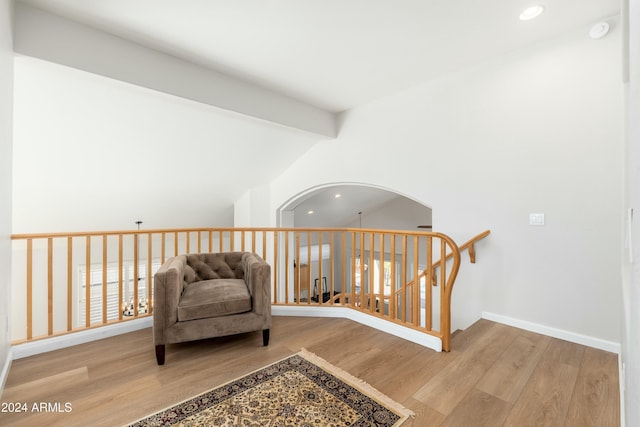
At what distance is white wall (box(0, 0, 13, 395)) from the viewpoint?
5.77 ft

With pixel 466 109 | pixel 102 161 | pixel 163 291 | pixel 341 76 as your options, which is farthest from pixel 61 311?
pixel 466 109

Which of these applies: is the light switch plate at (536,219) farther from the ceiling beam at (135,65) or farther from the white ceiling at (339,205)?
the white ceiling at (339,205)

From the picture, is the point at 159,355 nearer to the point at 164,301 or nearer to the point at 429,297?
the point at 164,301

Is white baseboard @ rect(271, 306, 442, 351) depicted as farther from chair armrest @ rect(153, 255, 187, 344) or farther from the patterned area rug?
chair armrest @ rect(153, 255, 187, 344)

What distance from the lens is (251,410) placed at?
166 cm

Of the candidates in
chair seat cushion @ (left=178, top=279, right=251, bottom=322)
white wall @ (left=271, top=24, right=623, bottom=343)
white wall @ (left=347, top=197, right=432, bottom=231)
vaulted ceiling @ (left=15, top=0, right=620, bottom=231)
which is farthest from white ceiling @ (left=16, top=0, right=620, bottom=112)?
white wall @ (left=347, top=197, right=432, bottom=231)

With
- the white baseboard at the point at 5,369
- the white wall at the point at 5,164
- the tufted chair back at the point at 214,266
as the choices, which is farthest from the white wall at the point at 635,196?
the white baseboard at the point at 5,369

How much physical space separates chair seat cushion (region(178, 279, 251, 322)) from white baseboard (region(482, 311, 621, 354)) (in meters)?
2.43

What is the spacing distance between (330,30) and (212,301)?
2.39 m

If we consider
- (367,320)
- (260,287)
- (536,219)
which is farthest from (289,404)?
(536,219)

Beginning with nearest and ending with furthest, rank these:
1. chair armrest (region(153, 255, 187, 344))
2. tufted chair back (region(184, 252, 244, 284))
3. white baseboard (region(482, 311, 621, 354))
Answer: chair armrest (region(153, 255, 187, 344)), white baseboard (region(482, 311, 621, 354)), tufted chair back (region(184, 252, 244, 284))

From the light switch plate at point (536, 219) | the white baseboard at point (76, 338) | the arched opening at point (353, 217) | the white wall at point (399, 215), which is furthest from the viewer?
the white wall at point (399, 215)

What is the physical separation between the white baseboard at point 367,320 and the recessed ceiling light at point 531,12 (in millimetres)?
2637

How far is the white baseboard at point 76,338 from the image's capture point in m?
2.21
